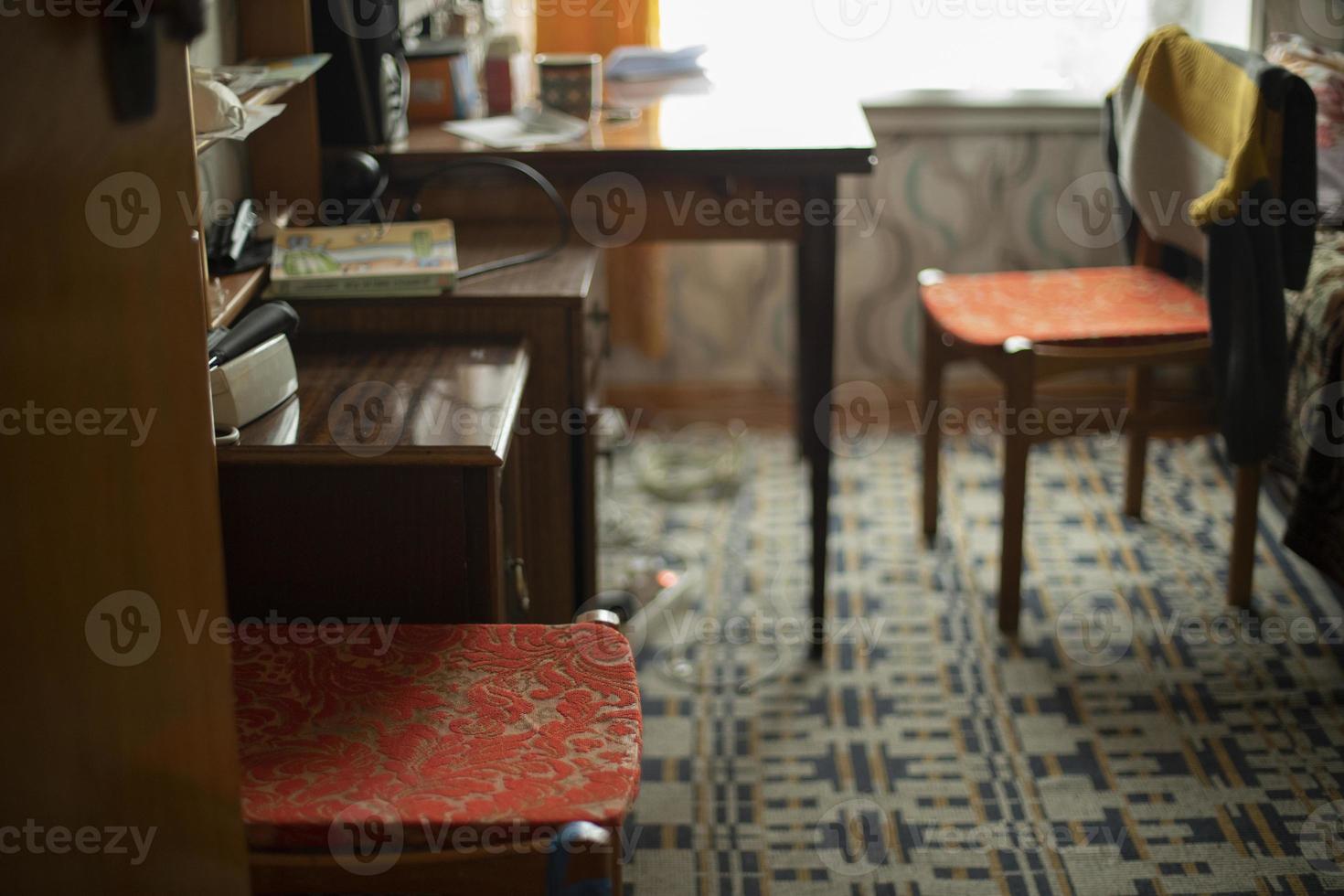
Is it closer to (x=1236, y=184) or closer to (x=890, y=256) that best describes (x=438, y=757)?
(x=1236, y=184)

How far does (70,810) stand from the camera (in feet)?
3.13

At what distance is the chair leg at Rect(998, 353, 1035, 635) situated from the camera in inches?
85.8

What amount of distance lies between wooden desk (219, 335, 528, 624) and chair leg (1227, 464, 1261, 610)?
1.28 meters

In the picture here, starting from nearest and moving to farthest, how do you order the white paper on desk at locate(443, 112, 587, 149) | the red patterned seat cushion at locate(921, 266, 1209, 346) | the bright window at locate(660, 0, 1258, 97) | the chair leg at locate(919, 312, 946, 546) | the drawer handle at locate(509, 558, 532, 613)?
the drawer handle at locate(509, 558, 532, 613)
the white paper on desk at locate(443, 112, 587, 149)
the red patterned seat cushion at locate(921, 266, 1209, 346)
the chair leg at locate(919, 312, 946, 546)
the bright window at locate(660, 0, 1258, 97)

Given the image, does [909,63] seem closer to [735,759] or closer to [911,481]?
[911,481]

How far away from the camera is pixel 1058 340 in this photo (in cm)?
221

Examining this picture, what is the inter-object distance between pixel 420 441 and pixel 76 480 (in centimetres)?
55

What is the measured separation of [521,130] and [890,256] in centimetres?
122

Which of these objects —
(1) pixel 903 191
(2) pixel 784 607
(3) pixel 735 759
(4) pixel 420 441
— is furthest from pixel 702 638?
(1) pixel 903 191

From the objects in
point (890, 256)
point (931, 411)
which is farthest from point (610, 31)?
point (931, 411)

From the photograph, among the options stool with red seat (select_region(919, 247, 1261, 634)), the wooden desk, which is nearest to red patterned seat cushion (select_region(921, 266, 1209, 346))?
stool with red seat (select_region(919, 247, 1261, 634))

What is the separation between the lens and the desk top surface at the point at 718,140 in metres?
2.00

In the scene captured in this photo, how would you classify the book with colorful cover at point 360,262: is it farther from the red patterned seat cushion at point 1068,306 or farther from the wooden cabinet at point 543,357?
the red patterned seat cushion at point 1068,306

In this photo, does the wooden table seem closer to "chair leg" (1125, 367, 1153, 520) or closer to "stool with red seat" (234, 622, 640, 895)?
"chair leg" (1125, 367, 1153, 520)
